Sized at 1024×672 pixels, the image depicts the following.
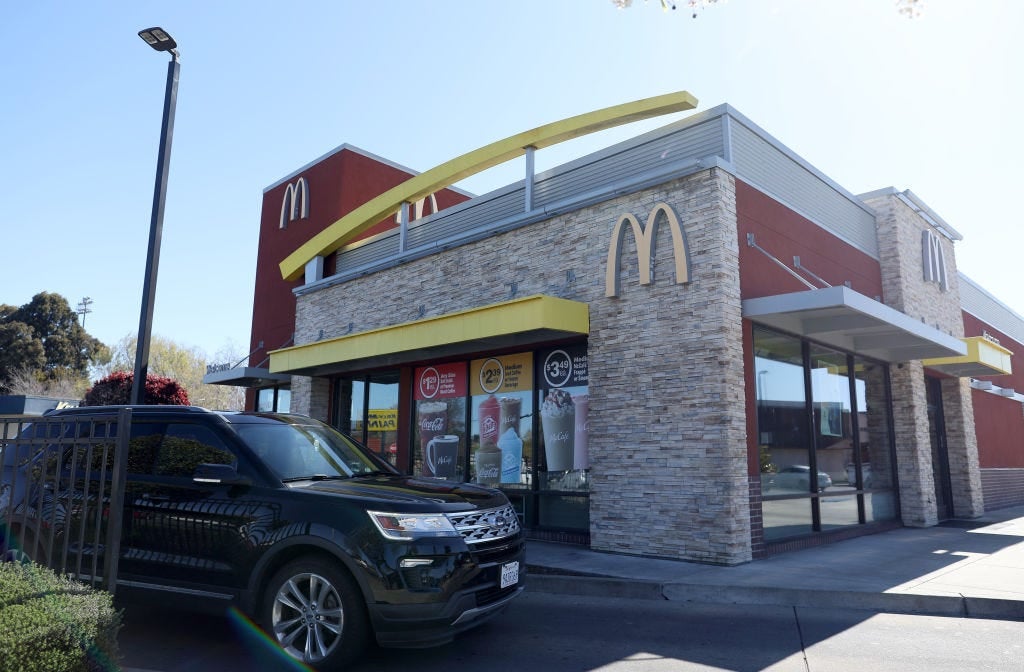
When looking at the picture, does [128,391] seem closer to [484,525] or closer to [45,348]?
[484,525]

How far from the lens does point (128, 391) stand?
17.4 meters

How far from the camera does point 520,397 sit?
37.7 ft

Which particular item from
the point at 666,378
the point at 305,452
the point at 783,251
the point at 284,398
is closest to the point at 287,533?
the point at 305,452

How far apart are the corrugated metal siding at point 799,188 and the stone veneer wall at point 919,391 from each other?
1.55 feet

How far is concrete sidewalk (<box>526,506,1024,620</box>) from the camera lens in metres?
6.85

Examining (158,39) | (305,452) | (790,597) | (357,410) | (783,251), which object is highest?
(158,39)

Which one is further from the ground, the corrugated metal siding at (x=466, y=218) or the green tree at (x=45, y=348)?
the green tree at (x=45, y=348)

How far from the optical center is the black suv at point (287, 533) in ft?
15.3

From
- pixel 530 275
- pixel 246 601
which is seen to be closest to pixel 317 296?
pixel 530 275

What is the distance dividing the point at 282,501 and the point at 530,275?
7035 mm

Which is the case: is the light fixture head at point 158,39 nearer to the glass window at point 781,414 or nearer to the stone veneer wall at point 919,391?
the glass window at point 781,414

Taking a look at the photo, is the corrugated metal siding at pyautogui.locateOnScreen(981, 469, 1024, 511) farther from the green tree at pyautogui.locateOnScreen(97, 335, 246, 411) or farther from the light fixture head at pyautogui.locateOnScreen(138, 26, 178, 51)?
the green tree at pyautogui.locateOnScreen(97, 335, 246, 411)

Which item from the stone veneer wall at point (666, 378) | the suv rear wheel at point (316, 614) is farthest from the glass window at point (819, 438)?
the suv rear wheel at point (316, 614)

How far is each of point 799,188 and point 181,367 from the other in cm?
4406
